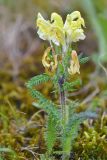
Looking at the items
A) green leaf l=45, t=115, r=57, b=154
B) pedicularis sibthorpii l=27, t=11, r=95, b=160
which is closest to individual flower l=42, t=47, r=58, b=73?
pedicularis sibthorpii l=27, t=11, r=95, b=160

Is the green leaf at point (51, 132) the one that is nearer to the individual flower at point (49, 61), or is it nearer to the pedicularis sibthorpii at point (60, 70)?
the pedicularis sibthorpii at point (60, 70)

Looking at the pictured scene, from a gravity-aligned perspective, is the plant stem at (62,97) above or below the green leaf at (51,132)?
above

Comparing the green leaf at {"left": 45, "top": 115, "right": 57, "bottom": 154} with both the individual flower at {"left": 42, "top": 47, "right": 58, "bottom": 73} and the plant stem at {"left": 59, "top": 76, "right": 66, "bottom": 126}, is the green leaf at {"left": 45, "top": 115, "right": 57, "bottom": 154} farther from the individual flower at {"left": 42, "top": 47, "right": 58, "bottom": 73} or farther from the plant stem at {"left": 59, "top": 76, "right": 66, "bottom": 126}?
the individual flower at {"left": 42, "top": 47, "right": 58, "bottom": 73}

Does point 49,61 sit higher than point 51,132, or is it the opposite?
point 49,61

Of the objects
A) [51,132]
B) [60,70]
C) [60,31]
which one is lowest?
[51,132]

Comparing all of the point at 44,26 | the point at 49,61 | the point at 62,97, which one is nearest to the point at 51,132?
the point at 62,97

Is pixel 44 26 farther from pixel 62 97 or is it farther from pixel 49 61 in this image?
pixel 62 97

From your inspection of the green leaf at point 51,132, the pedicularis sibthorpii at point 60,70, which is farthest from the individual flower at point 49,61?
the green leaf at point 51,132
